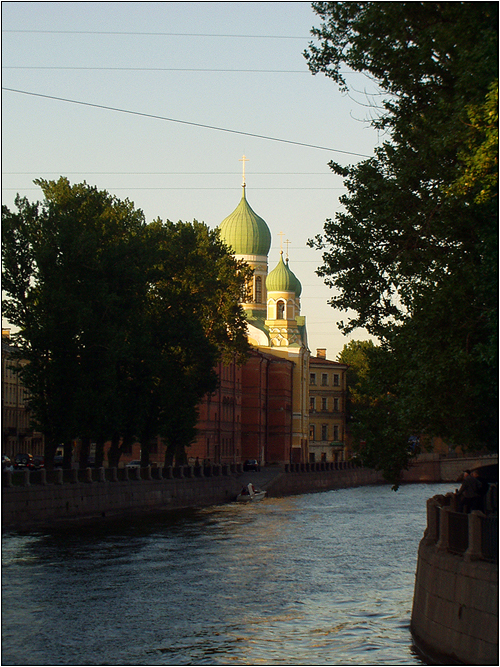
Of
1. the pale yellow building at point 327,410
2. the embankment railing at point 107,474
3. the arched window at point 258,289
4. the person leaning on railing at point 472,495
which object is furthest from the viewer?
the pale yellow building at point 327,410

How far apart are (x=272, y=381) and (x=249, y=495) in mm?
50693

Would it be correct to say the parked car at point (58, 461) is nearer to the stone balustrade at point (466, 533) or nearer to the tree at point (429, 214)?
the tree at point (429, 214)

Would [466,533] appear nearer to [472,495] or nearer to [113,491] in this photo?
[472,495]

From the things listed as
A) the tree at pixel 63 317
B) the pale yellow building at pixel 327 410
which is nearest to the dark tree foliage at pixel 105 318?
the tree at pixel 63 317

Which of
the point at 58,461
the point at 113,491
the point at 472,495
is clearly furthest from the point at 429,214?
the point at 58,461

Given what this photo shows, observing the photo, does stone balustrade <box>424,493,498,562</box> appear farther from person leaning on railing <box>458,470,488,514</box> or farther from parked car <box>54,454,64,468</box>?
parked car <box>54,454,64,468</box>

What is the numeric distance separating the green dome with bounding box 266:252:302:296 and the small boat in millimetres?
56665

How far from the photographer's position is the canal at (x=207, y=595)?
21.5 metres

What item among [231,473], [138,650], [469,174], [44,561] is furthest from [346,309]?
[231,473]

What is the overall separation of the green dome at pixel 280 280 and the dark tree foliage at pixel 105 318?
2593 inches

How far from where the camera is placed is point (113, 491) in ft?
183

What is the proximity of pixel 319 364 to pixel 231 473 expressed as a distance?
62901 mm

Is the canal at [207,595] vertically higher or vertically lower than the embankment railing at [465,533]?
lower

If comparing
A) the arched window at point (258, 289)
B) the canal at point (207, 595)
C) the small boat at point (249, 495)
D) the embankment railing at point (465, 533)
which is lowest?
the small boat at point (249, 495)
